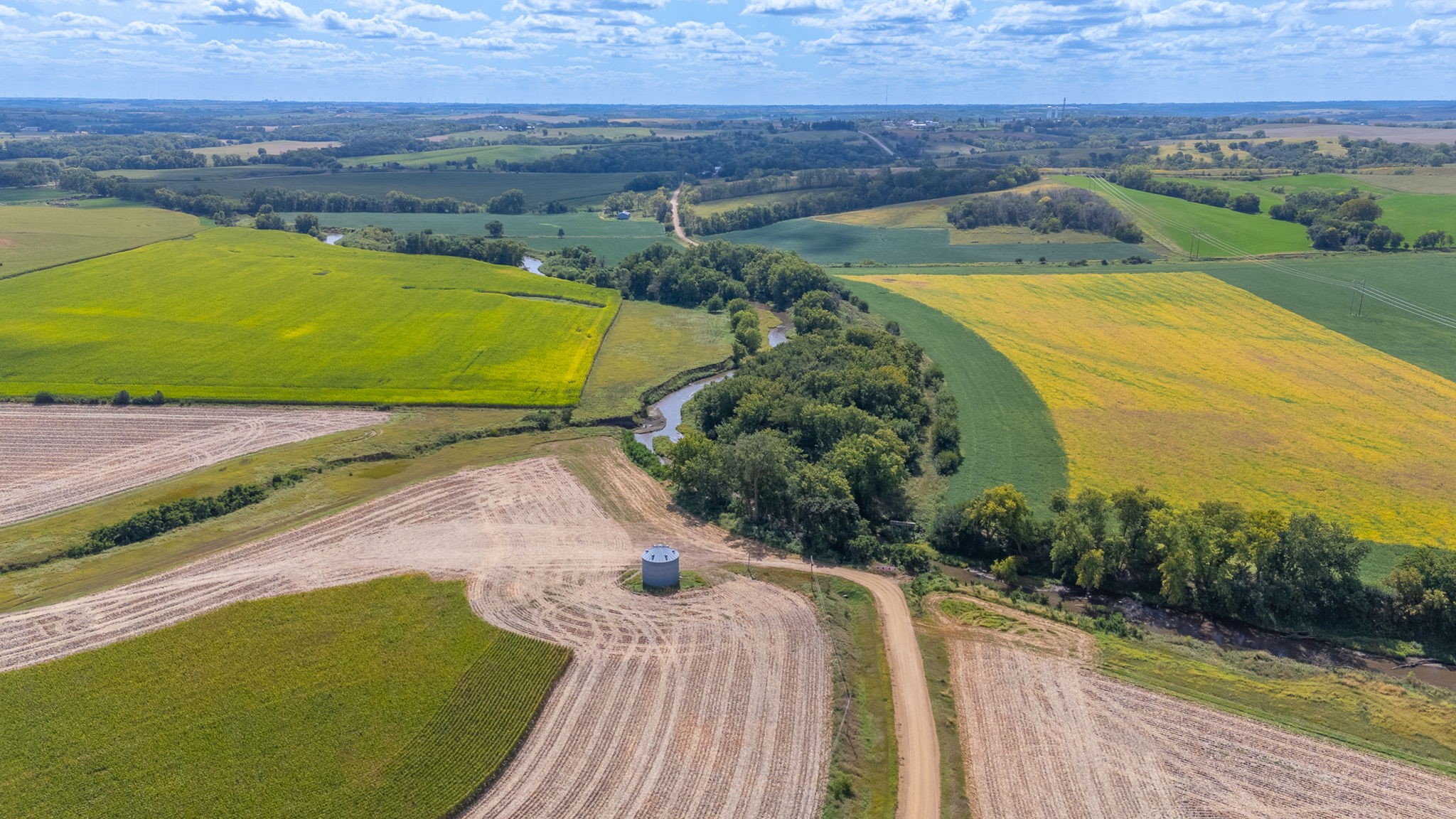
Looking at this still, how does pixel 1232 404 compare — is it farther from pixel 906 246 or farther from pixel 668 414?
pixel 906 246

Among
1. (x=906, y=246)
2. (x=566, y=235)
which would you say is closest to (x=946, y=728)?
(x=906, y=246)

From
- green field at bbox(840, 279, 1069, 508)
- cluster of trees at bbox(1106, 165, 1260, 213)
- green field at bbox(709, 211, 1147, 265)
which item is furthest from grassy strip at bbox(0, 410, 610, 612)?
cluster of trees at bbox(1106, 165, 1260, 213)

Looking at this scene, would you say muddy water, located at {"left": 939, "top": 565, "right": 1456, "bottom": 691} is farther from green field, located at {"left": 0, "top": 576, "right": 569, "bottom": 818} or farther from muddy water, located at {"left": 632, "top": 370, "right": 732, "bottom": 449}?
muddy water, located at {"left": 632, "top": 370, "right": 732, "bottom": 449}

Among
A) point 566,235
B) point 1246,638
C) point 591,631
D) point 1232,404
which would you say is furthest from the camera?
point 566,235

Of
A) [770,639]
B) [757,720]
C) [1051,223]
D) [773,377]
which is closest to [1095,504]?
[770,639]

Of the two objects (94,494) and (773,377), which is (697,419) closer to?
(773,377)
